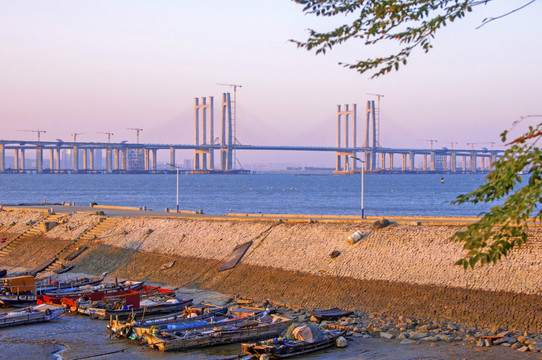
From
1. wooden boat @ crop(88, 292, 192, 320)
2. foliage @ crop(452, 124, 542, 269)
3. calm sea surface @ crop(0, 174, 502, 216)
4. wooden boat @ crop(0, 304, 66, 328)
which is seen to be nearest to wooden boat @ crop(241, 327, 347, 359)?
wooden boat @ crop(88, 292, 192, 320)

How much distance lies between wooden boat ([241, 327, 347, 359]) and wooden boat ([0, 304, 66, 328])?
23.2 ft

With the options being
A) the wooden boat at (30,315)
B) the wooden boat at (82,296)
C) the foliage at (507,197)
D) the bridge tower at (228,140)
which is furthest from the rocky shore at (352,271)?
the bridge tower at (228,140)

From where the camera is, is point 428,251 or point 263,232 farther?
point 263,232

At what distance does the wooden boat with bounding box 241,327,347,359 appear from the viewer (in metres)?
15.3

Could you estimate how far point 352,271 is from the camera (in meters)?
21.9

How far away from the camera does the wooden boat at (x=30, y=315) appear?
19.0 m

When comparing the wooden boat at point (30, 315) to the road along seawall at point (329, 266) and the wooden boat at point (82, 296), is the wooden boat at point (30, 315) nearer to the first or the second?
the wooden boat at point (82, 296)

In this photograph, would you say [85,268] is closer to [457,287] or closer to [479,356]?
[457,287]

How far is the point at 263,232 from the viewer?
1088 inches

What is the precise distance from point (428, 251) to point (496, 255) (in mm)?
15702

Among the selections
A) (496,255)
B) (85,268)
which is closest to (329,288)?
(85,268)

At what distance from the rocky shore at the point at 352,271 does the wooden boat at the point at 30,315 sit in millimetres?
6052

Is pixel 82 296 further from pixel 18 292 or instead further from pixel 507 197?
pixel 507 197

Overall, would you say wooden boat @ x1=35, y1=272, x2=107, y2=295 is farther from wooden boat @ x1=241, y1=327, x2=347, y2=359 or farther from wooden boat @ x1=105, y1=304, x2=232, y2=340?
wooden boat @ x1=241, y1=327, x2=347, y2=359
